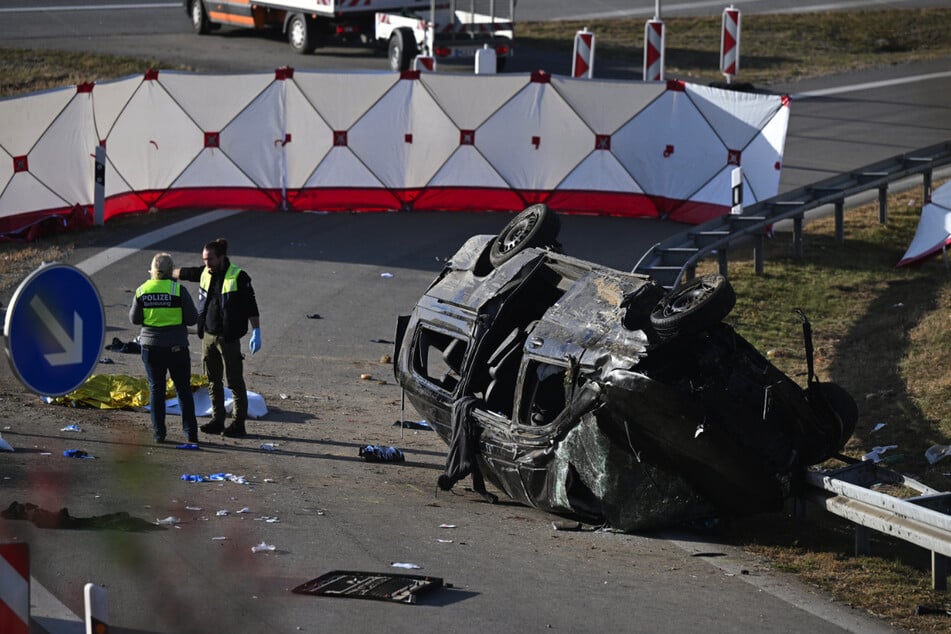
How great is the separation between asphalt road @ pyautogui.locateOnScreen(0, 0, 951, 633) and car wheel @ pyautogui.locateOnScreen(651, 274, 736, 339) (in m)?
1.60

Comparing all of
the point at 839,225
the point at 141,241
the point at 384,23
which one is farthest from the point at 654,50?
the point at 141,241

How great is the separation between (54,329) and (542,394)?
14.2 feet

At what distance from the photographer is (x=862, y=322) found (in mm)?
16094

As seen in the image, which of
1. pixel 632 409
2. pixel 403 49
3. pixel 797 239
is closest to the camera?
pixel 632 409

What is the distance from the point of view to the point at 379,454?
38.5 feet

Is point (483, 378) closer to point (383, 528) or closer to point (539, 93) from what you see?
point (383, 528)

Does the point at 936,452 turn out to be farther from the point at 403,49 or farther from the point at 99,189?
the point at 403,49

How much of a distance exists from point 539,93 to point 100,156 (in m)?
6.62

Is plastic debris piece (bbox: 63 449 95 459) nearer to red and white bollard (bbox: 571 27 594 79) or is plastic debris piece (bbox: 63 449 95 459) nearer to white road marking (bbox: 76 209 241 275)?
white road marking (bbox: 76 209 241 275)

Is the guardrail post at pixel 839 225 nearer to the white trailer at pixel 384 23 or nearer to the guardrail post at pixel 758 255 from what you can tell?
the guardrail post at pixel 758 255

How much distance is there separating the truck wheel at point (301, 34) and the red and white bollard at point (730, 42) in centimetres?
1043

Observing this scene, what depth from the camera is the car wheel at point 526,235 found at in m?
11.5

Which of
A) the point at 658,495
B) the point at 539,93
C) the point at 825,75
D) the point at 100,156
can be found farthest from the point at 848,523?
the point at 825,75

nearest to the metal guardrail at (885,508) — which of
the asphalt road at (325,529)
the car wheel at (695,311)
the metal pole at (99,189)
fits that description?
the asphalt road at (325,529)
